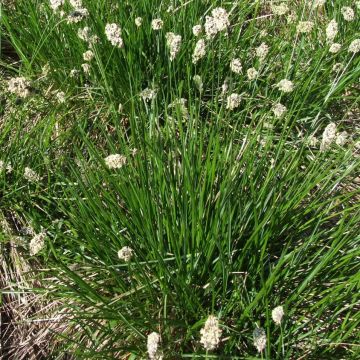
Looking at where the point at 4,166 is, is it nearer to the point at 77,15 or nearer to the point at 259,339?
the point at 77,15

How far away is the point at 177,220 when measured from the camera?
7.81ft

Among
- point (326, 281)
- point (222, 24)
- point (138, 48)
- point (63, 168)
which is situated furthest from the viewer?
point (138, 48)

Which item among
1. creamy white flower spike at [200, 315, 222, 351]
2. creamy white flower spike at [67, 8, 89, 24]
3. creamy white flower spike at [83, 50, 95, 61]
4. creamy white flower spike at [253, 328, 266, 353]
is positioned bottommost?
creamy white flower spike at [253, 328, 266, 353]

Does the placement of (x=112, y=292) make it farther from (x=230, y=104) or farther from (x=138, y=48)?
(x=138, y=48)

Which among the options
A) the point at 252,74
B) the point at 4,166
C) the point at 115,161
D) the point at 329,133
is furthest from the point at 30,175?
the point at 329,133

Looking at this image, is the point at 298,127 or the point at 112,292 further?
the point at 298,127

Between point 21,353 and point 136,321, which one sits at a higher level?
point 136,321

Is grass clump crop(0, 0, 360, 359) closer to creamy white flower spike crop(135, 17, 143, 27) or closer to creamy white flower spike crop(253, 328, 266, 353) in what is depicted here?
creamy white flower spike crop(253, 328, 266, 353)

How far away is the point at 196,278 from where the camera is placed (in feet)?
7.47

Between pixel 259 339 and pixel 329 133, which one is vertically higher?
pixel 329 133

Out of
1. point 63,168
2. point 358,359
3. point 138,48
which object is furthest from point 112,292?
point 138,48

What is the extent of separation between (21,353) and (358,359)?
1436 mm

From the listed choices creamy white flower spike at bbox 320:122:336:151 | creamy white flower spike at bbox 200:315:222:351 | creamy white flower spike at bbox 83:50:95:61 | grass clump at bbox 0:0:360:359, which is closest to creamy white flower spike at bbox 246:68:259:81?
grass clump at bbox 0:0:360:359

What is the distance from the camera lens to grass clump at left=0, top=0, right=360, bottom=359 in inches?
82.7
